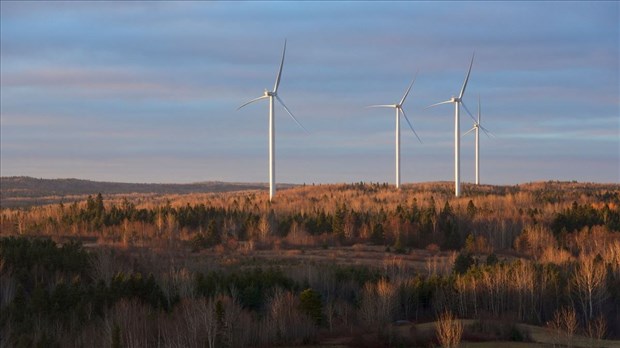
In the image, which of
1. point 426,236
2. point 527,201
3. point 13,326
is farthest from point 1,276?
point 527,201

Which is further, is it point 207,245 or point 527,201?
point 527,201

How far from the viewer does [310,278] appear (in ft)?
152

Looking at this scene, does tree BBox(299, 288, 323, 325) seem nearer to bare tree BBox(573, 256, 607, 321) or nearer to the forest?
the forest

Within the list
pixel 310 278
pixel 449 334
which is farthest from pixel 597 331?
pixel 310 278

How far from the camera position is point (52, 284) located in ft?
133

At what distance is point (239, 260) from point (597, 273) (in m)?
24.8

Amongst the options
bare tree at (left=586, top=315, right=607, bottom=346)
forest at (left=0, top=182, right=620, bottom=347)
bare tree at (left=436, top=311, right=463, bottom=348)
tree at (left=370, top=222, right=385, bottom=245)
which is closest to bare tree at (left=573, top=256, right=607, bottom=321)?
forest at (left=0, top=182, right=620, bottom=347)

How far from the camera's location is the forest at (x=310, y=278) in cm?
3155

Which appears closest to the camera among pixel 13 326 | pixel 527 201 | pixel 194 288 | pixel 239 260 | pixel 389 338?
pixel 13 326

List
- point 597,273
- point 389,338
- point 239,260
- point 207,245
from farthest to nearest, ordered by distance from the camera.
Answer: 1. point 207,245
2. point 239,260
3. point 597,273
4. point 389,338

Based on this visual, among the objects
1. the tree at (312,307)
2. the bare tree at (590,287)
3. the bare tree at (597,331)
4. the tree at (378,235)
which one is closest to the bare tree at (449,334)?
the tree at (312,307)

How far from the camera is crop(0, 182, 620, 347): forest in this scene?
31.5m

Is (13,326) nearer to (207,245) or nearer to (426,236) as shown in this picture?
(207,245)

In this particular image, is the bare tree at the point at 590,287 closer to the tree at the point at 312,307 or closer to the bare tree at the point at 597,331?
the bare tree at the point at 597,331
